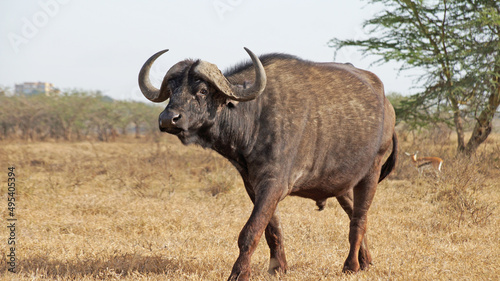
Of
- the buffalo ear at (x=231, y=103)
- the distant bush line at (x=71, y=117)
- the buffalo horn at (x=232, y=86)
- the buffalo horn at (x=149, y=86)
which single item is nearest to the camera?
the buffalo horn at (x=232, y=86)

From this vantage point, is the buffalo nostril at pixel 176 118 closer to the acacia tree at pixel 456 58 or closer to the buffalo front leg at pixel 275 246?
the buffalo front leg at pixel 275 246

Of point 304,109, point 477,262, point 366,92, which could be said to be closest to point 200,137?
point 304,109

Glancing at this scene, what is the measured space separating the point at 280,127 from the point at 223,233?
2.30m

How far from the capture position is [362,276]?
394cm

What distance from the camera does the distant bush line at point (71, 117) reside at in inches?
963

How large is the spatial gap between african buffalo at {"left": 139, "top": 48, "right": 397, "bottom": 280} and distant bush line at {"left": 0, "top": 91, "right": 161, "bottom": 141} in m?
21.5

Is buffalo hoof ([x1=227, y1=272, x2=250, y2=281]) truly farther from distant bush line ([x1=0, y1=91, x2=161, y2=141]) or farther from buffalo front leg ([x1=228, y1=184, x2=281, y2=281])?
distant bush line ([x1=0, y1=91, x2=161, y2=141])

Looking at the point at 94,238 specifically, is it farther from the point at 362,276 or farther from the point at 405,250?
the point at 405,250

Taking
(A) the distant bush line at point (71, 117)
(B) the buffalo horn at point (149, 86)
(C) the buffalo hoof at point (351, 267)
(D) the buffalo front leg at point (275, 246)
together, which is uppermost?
(B) the buffalo horn at point (149, 86)

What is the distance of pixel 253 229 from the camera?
339 centimetres

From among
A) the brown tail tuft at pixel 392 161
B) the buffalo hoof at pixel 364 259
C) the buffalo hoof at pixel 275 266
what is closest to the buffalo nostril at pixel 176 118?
the buffalo hoof at pixel 275 266

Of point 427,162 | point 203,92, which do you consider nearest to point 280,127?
point 203,92

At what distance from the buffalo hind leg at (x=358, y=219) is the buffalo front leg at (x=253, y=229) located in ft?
3.65

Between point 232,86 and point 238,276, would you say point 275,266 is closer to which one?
point 238,276
